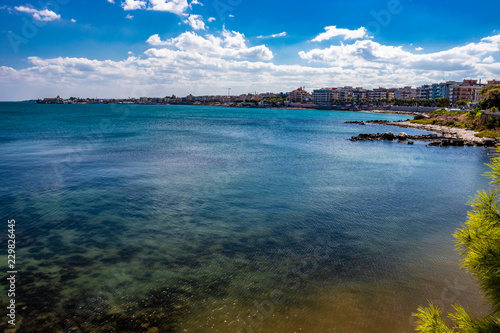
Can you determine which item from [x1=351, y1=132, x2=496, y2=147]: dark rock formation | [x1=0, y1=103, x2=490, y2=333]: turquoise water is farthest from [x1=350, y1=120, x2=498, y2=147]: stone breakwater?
[x1=0, y1=103, x2=490, y2=333]: turquoise water

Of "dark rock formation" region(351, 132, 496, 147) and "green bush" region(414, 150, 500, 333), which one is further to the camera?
"dark rock formation" region(351, 132, 496, 147)

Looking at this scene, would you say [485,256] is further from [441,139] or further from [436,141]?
[441,139]

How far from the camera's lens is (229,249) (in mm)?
13516

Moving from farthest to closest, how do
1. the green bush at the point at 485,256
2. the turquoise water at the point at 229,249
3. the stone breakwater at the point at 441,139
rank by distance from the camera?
the stone breakwater at the point at 441,139
the turquoise water at the point at 229,249
the green bush at the point at 485,256

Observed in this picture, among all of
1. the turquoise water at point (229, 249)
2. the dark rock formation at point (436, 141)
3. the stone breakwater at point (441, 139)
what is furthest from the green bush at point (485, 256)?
the stone breakwater at point (441, 139)

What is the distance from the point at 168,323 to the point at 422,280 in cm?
891

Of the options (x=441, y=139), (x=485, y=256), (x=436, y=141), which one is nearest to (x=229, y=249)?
(x=485, y=256)

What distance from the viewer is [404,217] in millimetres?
17969

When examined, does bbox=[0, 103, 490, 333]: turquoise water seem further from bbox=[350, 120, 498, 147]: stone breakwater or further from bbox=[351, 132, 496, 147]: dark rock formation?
bbox=[350, 120, 498, 147]: stone breakwater

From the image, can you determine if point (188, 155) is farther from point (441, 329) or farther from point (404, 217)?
point (441, 329)

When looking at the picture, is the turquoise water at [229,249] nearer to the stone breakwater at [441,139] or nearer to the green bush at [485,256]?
the green bush at [485,256]

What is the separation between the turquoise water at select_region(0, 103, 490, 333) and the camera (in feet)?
30.6

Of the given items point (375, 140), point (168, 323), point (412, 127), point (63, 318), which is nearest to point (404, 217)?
point (168, 323)

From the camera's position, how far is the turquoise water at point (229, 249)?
933 cm
